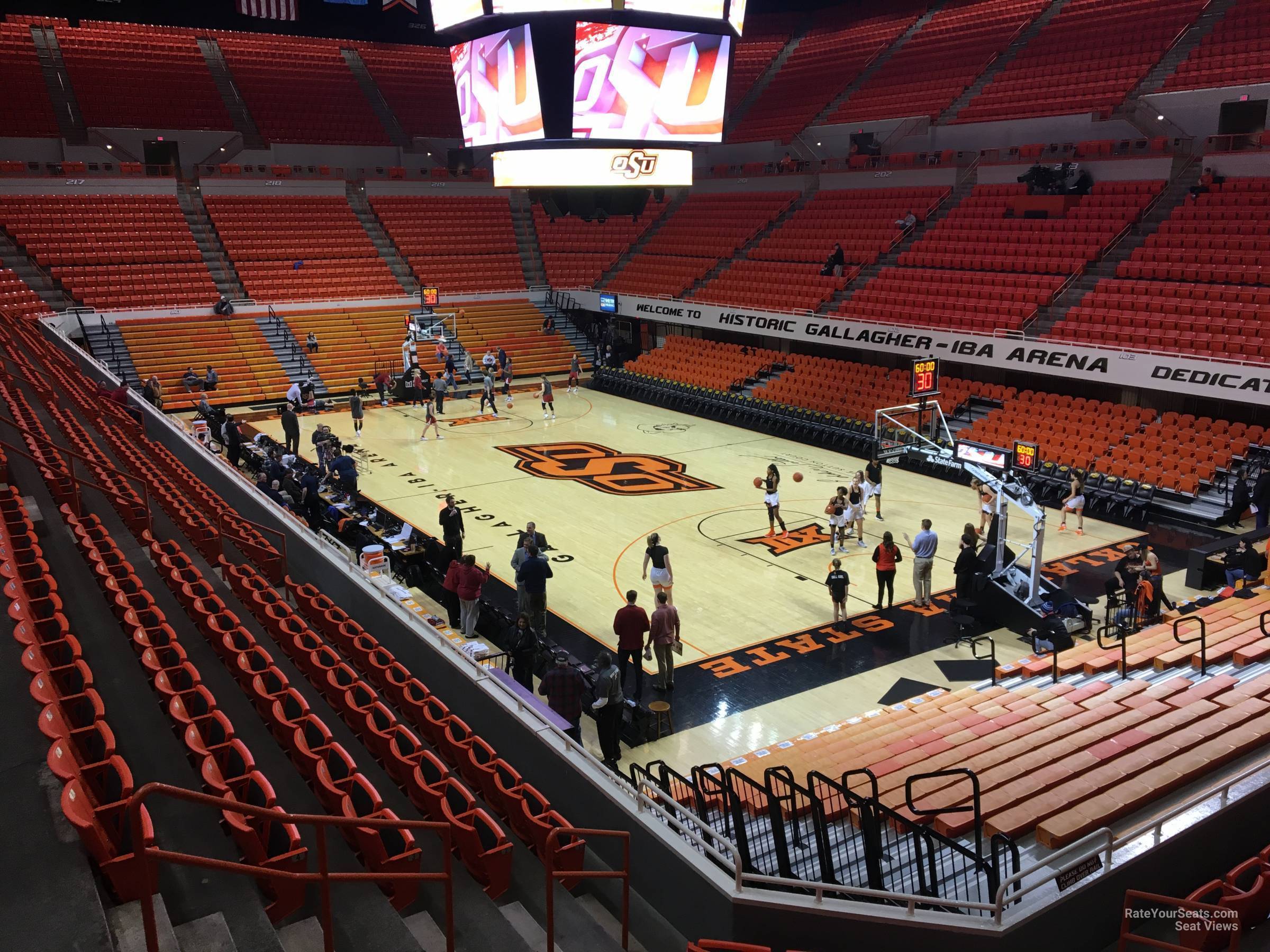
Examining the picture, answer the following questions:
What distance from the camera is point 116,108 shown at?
3578 cm

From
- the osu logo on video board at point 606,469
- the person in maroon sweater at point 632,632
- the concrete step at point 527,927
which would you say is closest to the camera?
the concrete step at point 527,927

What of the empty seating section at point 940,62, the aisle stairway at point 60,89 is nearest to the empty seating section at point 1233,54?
the empty seating section at point 940,62

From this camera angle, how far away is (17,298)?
2644 cm

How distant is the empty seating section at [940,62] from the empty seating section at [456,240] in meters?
13.1

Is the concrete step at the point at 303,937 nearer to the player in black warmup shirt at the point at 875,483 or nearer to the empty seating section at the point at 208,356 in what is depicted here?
the player in black warmup shirt at the point at 875,483

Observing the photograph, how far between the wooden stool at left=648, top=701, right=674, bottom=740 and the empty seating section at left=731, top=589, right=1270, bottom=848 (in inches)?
51.4

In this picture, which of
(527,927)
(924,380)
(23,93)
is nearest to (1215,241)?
(924,380)

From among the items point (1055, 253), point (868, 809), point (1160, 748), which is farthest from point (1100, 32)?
point (868, 809)

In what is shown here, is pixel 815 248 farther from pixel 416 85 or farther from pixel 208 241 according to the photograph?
pixel 416 85

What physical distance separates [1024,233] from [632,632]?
19.3 meters

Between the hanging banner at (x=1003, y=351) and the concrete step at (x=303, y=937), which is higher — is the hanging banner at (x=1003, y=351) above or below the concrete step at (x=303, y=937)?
above

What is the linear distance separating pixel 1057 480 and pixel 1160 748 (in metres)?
12.5

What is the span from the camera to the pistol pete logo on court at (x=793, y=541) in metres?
15.9

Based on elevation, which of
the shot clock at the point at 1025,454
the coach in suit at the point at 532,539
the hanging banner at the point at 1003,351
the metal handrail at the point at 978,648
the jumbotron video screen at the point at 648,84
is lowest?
the metal handrail at the point at 978,648
